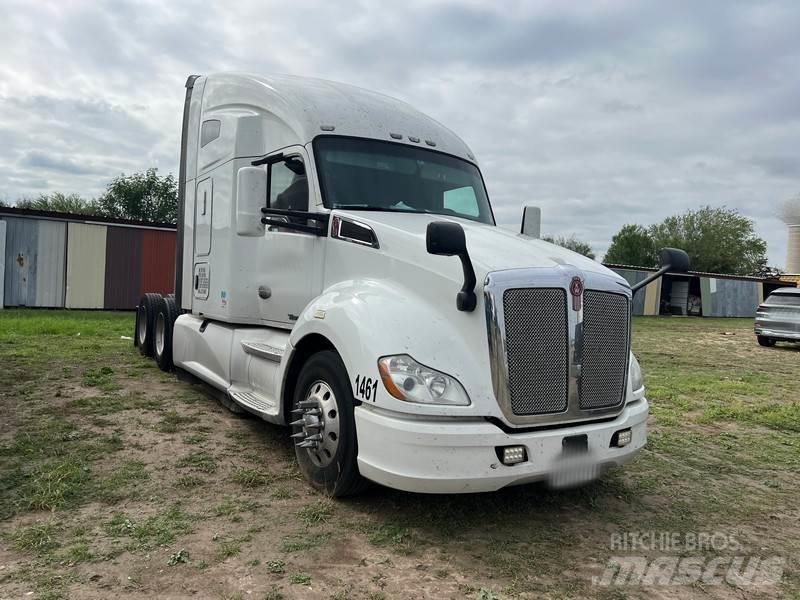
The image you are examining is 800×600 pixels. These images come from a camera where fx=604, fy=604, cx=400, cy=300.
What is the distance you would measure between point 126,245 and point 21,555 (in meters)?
19.3

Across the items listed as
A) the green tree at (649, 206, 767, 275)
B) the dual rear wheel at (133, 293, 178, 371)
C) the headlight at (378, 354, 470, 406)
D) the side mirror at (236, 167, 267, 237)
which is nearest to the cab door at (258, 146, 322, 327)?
the side mirror at (236, 167, 267, 237)

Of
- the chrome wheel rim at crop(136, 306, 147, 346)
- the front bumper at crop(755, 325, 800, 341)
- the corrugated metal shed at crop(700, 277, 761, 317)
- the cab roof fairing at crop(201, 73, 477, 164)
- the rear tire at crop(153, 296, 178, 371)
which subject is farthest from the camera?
the corrugated metal shed at crop(700, 277, 761, 317)

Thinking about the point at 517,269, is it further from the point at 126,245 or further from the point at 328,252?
the point at 126,245

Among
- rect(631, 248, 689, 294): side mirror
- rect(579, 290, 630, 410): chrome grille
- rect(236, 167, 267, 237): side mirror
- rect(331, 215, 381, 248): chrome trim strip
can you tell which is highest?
rect(236, 167, 267, 237): side mirror

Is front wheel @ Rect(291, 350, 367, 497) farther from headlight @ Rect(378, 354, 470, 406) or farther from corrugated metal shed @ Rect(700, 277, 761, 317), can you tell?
corrugated metal shed @ Rect(700, 277, 761, 317)

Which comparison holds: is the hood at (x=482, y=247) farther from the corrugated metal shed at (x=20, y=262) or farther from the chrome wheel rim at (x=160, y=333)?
the corrugated metal shed at (x=20, y=262)

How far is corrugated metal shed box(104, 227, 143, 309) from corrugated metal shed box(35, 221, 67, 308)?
134 centimetres

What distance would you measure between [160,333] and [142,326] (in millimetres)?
1347

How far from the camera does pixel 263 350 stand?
209 inches

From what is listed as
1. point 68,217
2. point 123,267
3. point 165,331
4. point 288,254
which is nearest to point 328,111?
point 288,254

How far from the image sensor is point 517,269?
365 cm

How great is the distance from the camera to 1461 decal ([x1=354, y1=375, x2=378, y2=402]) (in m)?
3.52

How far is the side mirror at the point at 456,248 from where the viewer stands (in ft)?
11.4

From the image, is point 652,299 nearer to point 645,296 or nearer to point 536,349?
point 645,296
